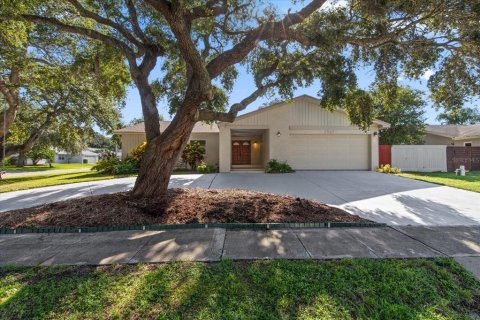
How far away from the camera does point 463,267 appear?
307cm

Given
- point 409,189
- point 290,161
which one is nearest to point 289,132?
point 290,161

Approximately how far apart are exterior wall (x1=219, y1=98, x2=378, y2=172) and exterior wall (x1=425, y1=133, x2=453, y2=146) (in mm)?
12820

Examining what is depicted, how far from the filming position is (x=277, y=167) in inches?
580

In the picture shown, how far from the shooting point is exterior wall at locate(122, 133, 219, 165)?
60.0 ft

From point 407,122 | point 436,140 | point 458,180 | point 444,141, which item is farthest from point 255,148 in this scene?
point 436,140

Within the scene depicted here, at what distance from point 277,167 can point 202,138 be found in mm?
6821

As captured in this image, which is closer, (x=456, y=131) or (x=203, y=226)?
(x=203, y=226)

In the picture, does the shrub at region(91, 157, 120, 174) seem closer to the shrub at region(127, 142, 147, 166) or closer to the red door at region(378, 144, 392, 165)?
the shrub at region(127, 142, 147, 166)

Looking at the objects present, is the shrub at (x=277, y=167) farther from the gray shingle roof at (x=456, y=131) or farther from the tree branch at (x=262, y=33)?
the gray shingle roof at (x=456, y=131)

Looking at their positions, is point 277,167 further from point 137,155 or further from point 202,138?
point 137,155

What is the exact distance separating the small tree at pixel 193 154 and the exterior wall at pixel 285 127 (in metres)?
2.62

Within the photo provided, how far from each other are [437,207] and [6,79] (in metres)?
18.4

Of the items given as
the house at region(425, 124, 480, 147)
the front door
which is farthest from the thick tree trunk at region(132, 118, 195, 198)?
the house at region(425, 124, 480, 147)

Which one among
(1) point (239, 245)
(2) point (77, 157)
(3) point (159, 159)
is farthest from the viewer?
(2) point (77, 157)
